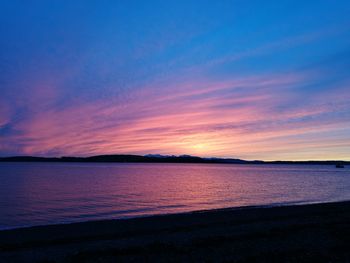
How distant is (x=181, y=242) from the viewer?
44.2 ft

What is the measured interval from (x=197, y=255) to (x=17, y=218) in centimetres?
1856

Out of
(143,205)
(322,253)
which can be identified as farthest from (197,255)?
(143,205)

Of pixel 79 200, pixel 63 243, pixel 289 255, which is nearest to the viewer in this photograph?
pixel 289 255

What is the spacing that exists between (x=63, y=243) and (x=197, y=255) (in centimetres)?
674

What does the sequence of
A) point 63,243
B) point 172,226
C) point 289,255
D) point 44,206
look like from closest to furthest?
point 289,255
point 63,243
point 172,226
point 44,206

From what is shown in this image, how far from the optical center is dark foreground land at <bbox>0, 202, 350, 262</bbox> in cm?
1102

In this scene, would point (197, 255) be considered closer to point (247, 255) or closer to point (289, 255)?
point (247, 255)

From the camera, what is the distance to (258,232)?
15.2 meters

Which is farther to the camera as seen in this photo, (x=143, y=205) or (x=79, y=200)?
(x=79, y=200)

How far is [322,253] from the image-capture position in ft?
36.0

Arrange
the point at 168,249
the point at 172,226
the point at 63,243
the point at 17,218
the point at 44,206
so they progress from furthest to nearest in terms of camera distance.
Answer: the point at 44,206, the point at 17,218, the point at 172,226, the point at 63,243, the point at 168,249

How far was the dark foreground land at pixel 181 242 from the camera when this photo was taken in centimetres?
1102

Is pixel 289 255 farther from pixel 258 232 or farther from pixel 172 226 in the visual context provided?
pixel 172 226

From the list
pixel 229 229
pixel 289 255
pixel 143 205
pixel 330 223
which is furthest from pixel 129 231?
pixel 143 205
